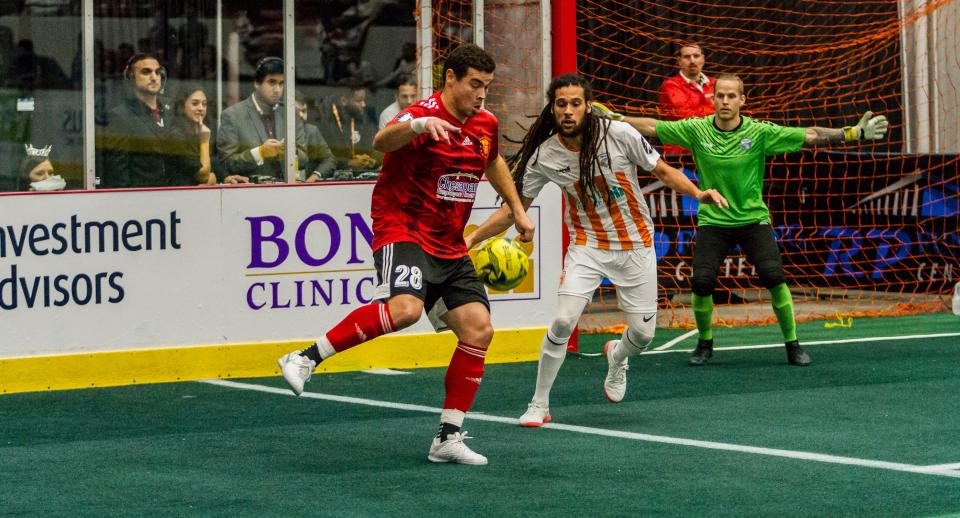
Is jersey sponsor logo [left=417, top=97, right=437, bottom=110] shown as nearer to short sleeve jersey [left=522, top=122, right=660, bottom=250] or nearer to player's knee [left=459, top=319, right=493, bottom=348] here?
player's knee [left=459, top=319, right=493, bottom=348]

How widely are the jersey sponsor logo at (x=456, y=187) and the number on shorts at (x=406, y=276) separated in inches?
16.4

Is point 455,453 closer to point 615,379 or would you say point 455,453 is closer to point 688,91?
point 615,379

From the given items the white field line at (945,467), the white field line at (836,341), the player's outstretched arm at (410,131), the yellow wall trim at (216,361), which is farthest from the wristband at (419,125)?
the white field line at (836,341)

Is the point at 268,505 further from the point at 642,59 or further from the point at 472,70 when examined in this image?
the point at 642,59

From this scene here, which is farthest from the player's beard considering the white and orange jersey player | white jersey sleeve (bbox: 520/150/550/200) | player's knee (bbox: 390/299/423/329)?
player's knee (bbox: 390/299/423/329)

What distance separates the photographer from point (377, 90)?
1220cm

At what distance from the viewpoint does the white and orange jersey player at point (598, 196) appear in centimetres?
922

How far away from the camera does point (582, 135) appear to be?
9234 millimetres

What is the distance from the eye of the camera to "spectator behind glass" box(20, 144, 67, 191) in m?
10.7

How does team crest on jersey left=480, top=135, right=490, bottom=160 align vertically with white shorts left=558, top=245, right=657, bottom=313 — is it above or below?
above

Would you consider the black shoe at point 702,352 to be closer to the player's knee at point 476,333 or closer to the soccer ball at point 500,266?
the soccer ball at point 500,266

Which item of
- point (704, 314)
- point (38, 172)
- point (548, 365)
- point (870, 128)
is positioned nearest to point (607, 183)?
point (548, 365)

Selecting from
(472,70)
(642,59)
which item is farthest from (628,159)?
(642,59)

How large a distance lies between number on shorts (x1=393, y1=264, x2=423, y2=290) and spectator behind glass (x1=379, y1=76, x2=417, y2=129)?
4706mm
